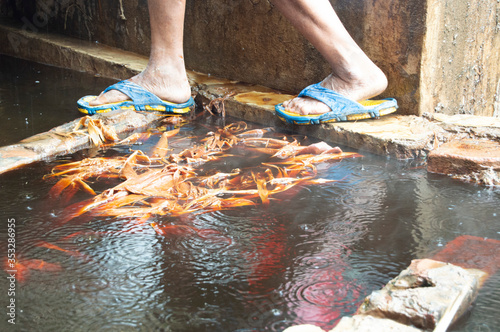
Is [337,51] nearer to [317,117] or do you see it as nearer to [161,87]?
[317,117]

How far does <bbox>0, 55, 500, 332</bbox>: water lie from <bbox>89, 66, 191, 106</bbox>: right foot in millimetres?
977

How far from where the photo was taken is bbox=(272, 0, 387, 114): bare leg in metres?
2.51

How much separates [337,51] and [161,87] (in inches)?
39.9

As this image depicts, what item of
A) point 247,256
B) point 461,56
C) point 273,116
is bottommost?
point 247,256

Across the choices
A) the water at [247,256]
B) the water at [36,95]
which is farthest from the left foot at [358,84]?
the water at [36,95]

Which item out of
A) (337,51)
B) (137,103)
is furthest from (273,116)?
(137,103)

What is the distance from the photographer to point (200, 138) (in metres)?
2.58

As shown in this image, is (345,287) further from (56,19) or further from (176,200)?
(56,19)

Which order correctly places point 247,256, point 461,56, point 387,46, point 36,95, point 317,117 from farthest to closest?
point 36,95 < point 461,56 < point 387,46 < point 317,117 < point 247,256

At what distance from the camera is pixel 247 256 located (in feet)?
4.64

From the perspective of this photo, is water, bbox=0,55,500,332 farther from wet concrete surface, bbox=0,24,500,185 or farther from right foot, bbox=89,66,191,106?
right foot, bbox=89,66,191,106

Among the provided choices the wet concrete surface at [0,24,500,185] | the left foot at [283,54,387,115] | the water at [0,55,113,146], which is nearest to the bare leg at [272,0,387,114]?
the left foot at [283,54,387,115]

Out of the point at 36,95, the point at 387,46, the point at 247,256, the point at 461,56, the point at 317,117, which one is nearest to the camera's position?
the point at 247,256

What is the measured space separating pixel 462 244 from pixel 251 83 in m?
2.16
